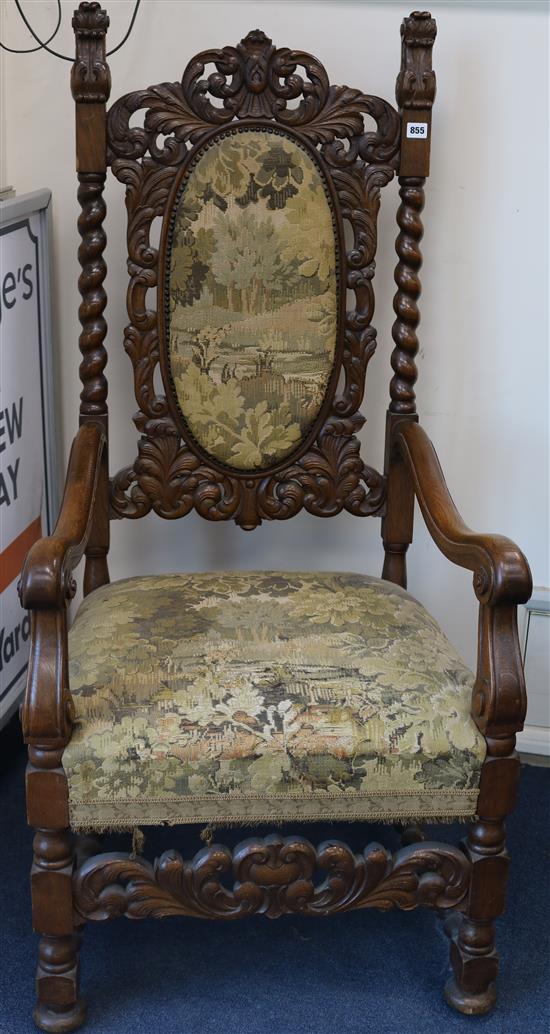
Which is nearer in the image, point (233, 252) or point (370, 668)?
point (370, 668)

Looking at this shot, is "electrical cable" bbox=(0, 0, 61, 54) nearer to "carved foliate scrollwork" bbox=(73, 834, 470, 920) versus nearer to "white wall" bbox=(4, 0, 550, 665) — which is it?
"white wall" bbox=(4, 0, 550, 665)

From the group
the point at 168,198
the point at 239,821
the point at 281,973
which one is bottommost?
the point at 281,973

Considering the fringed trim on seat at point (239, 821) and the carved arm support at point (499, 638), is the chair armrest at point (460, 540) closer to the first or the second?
the carved arm support at point (499, 638)

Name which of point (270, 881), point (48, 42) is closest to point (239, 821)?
point (270, 881)

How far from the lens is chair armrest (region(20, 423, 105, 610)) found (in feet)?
4.27

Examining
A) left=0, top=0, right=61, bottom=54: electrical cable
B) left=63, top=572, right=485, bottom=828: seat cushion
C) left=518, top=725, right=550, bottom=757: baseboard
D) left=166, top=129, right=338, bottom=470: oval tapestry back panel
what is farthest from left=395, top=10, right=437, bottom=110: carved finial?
left=518, top=725, right=550, bottom=757: baseboard

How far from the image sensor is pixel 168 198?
169 cm

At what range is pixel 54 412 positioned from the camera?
2086 millimetres

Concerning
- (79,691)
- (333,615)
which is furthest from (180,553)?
(79,691)

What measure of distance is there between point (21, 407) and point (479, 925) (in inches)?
44.5

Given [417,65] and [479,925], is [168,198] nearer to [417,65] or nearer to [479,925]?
[417,65]

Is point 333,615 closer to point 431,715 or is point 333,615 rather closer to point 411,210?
point 431,715

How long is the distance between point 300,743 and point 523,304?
3.25ft

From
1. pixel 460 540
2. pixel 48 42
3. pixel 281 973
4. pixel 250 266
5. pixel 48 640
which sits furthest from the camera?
pixel 48 42
